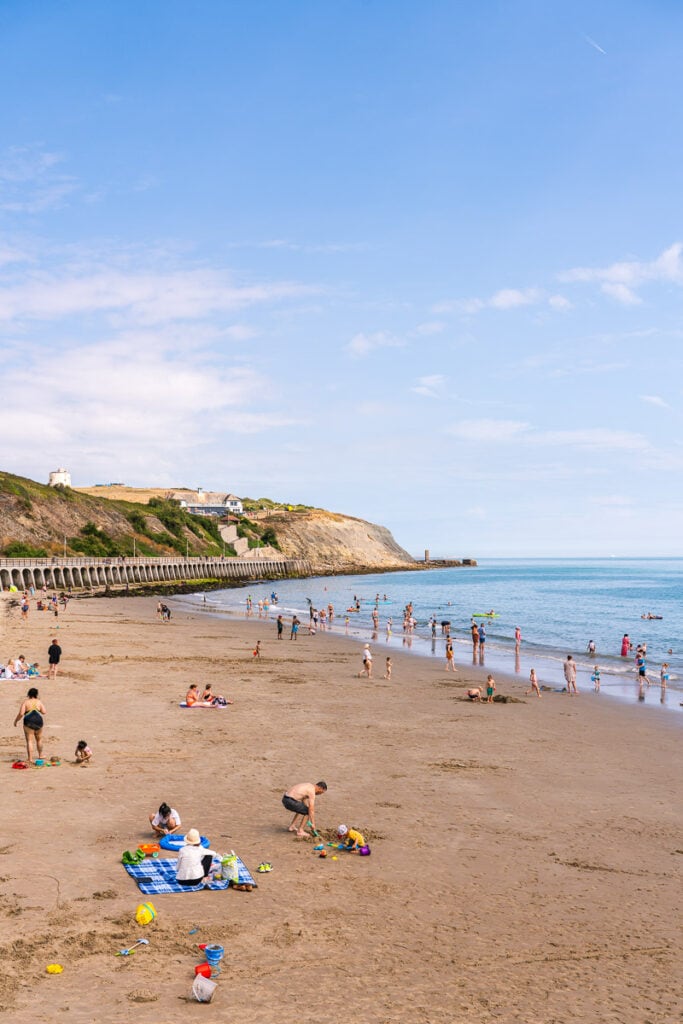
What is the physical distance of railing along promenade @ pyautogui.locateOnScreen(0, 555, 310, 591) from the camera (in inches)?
3703

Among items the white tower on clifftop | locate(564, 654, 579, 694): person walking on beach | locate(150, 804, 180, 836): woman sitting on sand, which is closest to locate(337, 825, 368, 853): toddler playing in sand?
locate(150, 804, 180, 836): woman sitting on sand

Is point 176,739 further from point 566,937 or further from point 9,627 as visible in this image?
point 9,627

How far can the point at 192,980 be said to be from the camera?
332 inches

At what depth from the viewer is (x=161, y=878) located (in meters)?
11.1

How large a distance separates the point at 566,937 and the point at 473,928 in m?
1.19

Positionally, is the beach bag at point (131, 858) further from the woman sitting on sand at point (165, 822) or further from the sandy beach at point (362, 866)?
the woman sitting on sand at point (165, 822)

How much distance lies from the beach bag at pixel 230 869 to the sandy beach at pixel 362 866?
0.24 metres

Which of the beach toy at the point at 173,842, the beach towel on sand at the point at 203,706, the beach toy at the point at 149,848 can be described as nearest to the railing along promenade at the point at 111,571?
the beach towel on sand at the point at 203,706

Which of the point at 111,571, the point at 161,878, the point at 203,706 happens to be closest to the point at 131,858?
the point at 161,878

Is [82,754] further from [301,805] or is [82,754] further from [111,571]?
[111,571]

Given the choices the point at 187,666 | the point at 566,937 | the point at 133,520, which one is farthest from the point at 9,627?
the point at 133,520

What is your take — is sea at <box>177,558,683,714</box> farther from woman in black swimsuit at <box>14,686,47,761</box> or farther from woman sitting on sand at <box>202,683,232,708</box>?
woman in black swimsuit at <box>14,686,47,761</box>

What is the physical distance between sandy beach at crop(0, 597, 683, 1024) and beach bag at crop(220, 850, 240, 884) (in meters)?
0.24

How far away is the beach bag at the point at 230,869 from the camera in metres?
11.1
